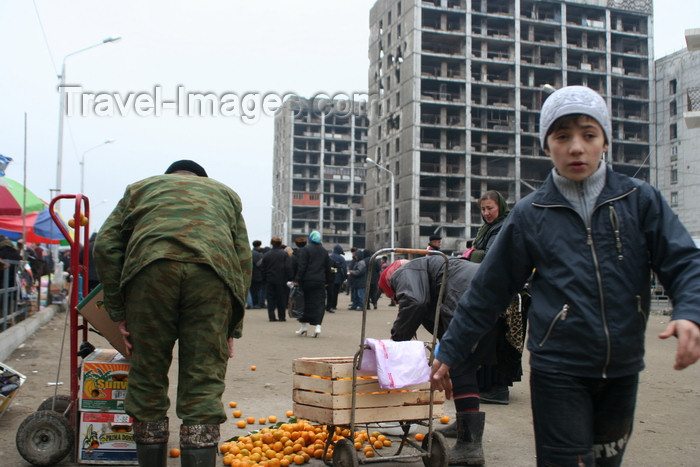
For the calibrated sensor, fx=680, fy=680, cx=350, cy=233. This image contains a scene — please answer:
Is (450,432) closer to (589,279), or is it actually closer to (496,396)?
(496,396)

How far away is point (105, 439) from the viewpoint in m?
4.23

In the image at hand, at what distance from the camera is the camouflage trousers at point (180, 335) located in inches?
129

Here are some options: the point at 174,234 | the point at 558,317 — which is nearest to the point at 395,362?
the point at 174,234

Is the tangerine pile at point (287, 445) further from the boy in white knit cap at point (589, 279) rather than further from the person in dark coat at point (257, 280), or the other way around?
the person in dark coat at point (257, 280)

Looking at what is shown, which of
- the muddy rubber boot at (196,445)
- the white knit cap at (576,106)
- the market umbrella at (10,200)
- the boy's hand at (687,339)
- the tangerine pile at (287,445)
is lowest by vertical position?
the tangerine pile at (287,445)

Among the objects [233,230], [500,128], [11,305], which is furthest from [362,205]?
[233,230]

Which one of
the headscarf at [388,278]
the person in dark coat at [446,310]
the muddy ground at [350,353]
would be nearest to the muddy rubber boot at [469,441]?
the person in dark coat at [446,310]

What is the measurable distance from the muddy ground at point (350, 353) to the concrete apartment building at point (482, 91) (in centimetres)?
6223

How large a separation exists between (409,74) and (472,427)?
7474cm

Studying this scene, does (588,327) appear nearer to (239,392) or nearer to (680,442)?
(680,442)

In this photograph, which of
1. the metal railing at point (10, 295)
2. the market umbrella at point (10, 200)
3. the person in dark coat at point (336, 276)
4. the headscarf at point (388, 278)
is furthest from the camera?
the person in dark coat at point (336, 276)

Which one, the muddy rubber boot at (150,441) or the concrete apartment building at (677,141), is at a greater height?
the concrete apartment building at (677,141)

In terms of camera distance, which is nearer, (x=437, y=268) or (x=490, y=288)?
(x=490, y=288)

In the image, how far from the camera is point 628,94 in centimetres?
8300
